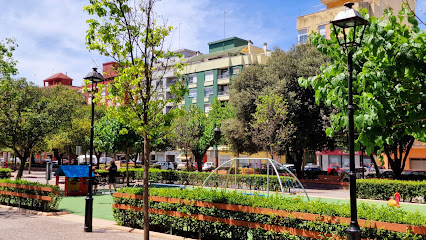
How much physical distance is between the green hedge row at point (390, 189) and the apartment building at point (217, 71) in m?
34.2

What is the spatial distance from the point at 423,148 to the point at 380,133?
162 feet

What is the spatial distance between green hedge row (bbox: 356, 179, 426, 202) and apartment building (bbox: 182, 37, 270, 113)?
3417 centimetres

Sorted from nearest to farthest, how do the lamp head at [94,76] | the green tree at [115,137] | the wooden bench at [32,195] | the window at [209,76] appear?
the lamp head at [94,76] → the wooden bench at [32,195] → the green tree at [115,137] → the window at [209,76]

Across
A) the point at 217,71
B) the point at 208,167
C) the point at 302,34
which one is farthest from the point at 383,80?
the point at 217,71

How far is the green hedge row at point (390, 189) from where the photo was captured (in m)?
19.2

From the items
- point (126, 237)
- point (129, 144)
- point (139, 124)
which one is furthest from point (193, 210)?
point (129, 144)

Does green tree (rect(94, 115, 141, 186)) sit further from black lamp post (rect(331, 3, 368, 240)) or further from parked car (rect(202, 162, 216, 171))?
parked car (rect(202, 162, 216, 171))

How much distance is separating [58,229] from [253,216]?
5.73 meters

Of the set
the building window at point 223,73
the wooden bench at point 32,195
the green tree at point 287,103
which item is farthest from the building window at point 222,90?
the wooden bench at point 32,195

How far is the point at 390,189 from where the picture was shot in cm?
2003

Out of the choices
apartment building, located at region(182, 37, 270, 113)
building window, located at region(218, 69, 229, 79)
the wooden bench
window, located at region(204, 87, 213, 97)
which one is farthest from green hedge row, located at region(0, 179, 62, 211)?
window, located at region(204, 87, 213, 97)

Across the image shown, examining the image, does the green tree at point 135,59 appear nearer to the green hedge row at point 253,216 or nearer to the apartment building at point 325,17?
the green hedge row at point 253,216

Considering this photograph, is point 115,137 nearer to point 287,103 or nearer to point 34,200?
point 34,200

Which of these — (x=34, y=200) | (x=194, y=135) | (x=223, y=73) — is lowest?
(x=34, y=200)
